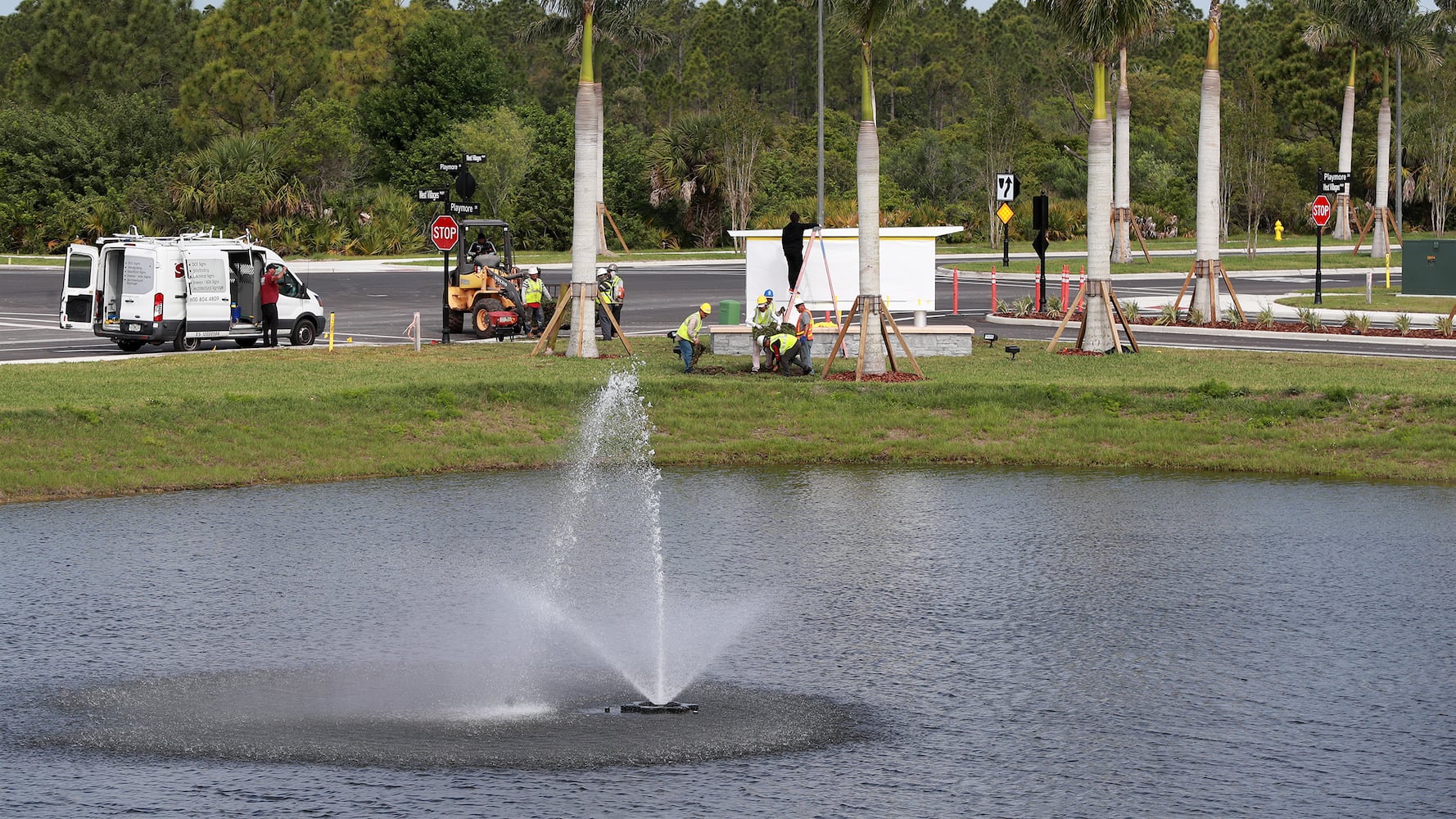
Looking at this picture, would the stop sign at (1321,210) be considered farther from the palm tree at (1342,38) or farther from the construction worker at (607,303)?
the palm tree at (1342,38)

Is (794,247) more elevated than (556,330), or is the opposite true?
(794,247)

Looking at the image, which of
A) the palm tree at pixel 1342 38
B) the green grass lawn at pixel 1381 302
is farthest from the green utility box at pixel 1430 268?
the palm tree at pixel 1342 38

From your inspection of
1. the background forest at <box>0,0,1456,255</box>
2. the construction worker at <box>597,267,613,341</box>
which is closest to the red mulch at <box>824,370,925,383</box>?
the construction worker at <box>597,267,613,341</box>

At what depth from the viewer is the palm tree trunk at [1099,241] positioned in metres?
27.7

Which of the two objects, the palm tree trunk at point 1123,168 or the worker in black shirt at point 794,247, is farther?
the palm tree trunk at point 1123,168

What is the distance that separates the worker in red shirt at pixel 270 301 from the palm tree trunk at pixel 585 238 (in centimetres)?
625

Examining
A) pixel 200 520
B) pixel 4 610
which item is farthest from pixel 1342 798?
pixel 200 520

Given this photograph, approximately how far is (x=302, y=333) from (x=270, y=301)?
1.31m

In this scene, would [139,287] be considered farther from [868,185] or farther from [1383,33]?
[1383,33]

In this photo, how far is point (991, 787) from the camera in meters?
8.84

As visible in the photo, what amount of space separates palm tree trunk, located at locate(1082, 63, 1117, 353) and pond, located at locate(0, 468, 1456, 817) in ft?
33.3

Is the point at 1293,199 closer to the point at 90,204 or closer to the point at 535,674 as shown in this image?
the point at 90,204

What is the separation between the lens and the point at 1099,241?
2759cm

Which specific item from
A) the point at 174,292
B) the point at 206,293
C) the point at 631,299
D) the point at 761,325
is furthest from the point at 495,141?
the point at 761,325
